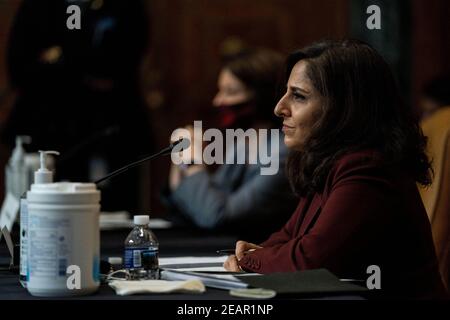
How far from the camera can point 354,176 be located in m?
1.46

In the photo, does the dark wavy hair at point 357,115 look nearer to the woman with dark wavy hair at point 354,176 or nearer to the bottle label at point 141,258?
the woman with dark wavy hair at point 354,176

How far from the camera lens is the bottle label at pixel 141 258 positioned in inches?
55.3

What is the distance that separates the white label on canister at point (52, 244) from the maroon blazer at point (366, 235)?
1.36 feet

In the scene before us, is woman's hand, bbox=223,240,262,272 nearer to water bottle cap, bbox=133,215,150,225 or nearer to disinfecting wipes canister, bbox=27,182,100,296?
water bottle cap, bbox=133,215,150,225

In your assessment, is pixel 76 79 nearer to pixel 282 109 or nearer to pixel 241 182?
pixel 241 182

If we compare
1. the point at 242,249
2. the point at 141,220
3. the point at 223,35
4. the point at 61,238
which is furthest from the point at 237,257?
the point at 223,35

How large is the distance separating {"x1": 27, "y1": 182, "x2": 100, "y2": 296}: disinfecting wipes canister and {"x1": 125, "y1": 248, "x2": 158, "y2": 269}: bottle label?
234 mm

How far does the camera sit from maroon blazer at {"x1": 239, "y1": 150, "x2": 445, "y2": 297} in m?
1.40

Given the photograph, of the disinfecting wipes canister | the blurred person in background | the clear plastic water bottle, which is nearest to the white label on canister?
the disinfecting wipes canister

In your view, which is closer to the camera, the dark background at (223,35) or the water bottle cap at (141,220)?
the water bottle cap at (141,220)

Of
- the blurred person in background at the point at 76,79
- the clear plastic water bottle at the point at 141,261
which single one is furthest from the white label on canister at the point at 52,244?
the blurred person in background at the point at 76,79

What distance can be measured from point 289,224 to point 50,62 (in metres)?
1.99

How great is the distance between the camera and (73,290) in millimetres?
1159

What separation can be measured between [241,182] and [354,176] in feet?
4.72
